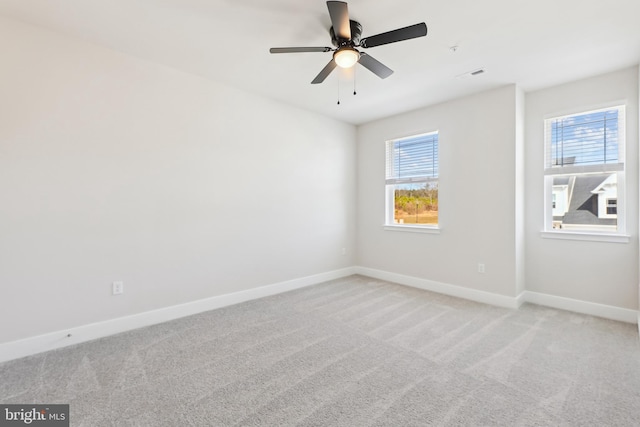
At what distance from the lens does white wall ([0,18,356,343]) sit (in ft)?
7.69

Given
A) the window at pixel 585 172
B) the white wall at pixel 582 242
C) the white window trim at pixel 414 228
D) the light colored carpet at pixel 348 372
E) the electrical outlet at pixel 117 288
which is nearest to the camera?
the light colored carpet at pixel 348 372

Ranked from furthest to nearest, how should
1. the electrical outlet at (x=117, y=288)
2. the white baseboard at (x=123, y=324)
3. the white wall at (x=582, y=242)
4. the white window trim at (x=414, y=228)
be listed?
the white window trim at (x=414, y=228)
the white wall at (x=582, y=242)
the electrical outlet at (x=117, y=288)
the white baseboard at (x=123, y=324)

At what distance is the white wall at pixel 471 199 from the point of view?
3480 millimetres

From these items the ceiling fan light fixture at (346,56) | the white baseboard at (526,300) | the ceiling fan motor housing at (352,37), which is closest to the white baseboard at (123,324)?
the white baseboard at (526,300)

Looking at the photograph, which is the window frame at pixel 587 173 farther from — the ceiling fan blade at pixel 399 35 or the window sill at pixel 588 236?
the ceiling fan blade at pixel 399 35

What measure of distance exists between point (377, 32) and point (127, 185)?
2669mm

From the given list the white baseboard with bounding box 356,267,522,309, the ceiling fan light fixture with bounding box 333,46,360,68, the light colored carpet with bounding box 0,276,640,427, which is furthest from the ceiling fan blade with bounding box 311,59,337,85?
the white baseboard with bounding box 356,267,522,309

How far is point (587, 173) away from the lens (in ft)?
10.8

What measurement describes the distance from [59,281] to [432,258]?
13.8ft

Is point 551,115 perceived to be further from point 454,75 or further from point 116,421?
point 116,421

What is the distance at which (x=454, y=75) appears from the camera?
3.21 metres

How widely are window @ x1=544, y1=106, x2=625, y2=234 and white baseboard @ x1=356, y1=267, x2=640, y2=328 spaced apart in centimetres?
82

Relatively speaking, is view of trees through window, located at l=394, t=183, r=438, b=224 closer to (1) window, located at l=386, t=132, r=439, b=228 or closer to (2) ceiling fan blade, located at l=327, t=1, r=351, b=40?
(1) window, located at l=386, t=132, r=439, b=228

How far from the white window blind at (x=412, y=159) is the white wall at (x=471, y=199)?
154 mm
